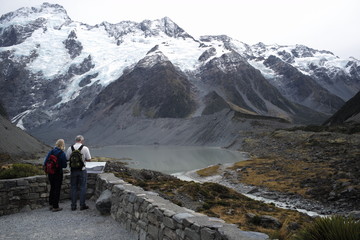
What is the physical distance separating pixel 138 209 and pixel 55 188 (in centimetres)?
425

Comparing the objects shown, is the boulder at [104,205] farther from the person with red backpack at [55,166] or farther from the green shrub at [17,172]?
the green shrub at [17,172]

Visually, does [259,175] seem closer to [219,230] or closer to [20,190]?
[20,190]

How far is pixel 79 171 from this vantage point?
39.4 ft

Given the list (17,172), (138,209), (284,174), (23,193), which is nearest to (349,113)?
(284,174)

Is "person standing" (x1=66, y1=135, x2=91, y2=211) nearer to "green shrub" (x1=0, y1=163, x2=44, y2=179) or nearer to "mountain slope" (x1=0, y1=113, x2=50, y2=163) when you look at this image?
"green shrub" (x1=0, y1=163, x2=44, y2=179)

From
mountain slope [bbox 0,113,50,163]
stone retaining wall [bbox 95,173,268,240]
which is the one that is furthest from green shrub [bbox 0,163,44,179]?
mountain slope [bbox 0,113,50,163]

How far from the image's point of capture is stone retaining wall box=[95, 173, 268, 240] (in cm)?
627

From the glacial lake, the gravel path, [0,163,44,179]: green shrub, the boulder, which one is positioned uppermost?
[0,163,44,179]: green shrub

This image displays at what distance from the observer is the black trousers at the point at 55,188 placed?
11.9 metres

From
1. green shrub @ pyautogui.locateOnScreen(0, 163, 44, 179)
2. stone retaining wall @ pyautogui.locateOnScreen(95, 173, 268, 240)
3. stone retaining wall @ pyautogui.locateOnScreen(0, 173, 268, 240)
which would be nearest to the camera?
stone retaining wall @ pyautogui.locateOnScreen(95, 173, 268, 240)

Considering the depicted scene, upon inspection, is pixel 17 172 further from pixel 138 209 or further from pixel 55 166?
pixel 138 209

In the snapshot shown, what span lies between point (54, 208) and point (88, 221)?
1944 millimetres

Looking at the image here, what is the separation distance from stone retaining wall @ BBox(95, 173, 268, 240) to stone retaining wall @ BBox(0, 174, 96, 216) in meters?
2.44

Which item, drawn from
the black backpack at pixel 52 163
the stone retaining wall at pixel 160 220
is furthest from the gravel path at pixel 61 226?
the black backpack at pixel 52 163
